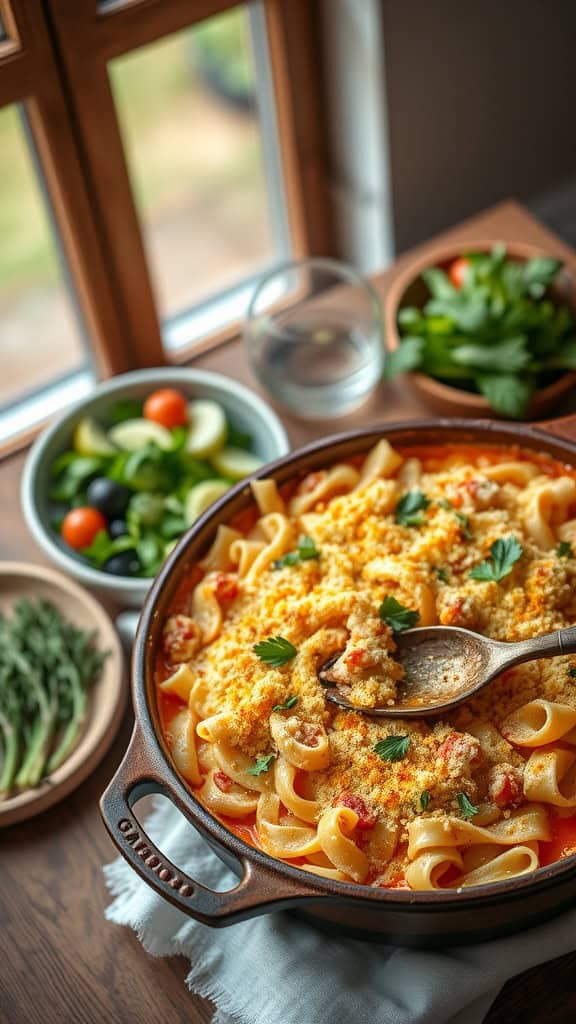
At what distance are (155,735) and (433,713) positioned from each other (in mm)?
413

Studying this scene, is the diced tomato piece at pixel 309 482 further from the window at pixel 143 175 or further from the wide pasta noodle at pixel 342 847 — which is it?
the window at pixel 143 175

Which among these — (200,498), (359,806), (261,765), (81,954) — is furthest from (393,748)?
(200,498)

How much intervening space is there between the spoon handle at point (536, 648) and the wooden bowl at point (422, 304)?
29.2 inches

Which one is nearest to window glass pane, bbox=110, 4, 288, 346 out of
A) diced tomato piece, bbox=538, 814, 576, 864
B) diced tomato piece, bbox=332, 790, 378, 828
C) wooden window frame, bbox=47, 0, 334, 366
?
wooden window frame, bbox=47, 0, 334, 366

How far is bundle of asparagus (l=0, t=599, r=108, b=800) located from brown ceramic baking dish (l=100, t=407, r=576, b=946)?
1.15 ft

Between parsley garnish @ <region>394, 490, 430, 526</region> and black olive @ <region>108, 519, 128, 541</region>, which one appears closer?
parsley garnish @ <region>394, 490, 430, 526</region>

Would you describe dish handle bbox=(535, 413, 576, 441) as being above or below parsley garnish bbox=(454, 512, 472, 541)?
above

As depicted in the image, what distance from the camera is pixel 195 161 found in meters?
3.97

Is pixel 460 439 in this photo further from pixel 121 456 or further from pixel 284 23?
pixel 284 23

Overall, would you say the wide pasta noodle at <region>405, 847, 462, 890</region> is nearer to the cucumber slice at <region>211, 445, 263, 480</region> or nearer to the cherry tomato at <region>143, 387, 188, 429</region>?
the cucumber slice at <region>211, 445, 263, 480</region>

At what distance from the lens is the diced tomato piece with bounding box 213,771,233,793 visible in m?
1.57

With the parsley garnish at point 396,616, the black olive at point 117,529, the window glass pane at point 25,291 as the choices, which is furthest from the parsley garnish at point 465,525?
the window glass pane at point 25,291

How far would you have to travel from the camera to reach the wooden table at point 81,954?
64.7 inches

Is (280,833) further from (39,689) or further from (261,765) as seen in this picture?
(39,689)
